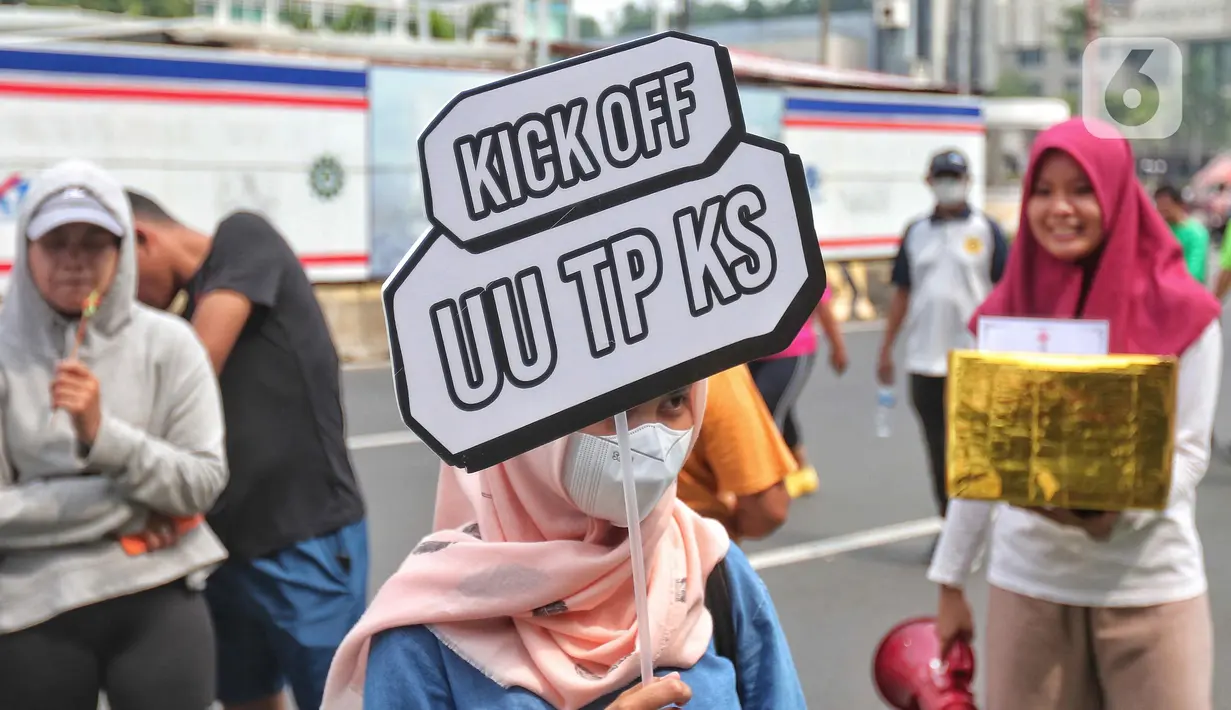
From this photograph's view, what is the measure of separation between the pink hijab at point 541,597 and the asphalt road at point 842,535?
3090 mm

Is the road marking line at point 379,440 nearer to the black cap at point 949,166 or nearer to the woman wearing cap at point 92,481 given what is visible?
the black cap at point 949,166

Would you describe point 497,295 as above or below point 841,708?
above

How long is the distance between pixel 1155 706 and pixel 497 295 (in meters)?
1.79

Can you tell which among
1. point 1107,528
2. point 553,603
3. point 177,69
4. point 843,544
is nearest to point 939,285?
point 843,544

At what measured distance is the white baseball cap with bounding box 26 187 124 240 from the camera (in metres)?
2.92

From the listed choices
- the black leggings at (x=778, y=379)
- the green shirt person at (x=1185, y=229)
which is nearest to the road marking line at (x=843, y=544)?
the black leggings at (x=778, y=379)

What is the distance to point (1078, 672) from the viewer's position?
297 centimetres

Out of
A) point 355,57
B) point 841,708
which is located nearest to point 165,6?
point 355,57

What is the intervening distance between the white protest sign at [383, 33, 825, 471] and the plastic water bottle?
6403 mm

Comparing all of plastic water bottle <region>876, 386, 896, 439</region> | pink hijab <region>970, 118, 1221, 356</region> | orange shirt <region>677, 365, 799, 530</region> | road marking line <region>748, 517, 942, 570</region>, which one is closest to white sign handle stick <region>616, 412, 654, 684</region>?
orange shirt <region>677, 365, 799, 530</region>

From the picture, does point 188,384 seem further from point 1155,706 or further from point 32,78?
point 32,78

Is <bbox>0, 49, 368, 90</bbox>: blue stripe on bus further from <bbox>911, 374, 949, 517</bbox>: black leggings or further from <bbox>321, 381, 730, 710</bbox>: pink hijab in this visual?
<bbox>321, 381, 730, 710</bbox>: pink hijab

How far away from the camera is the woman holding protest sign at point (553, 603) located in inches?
73.4

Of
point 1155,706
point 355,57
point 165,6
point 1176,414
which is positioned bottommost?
point 1155,706
